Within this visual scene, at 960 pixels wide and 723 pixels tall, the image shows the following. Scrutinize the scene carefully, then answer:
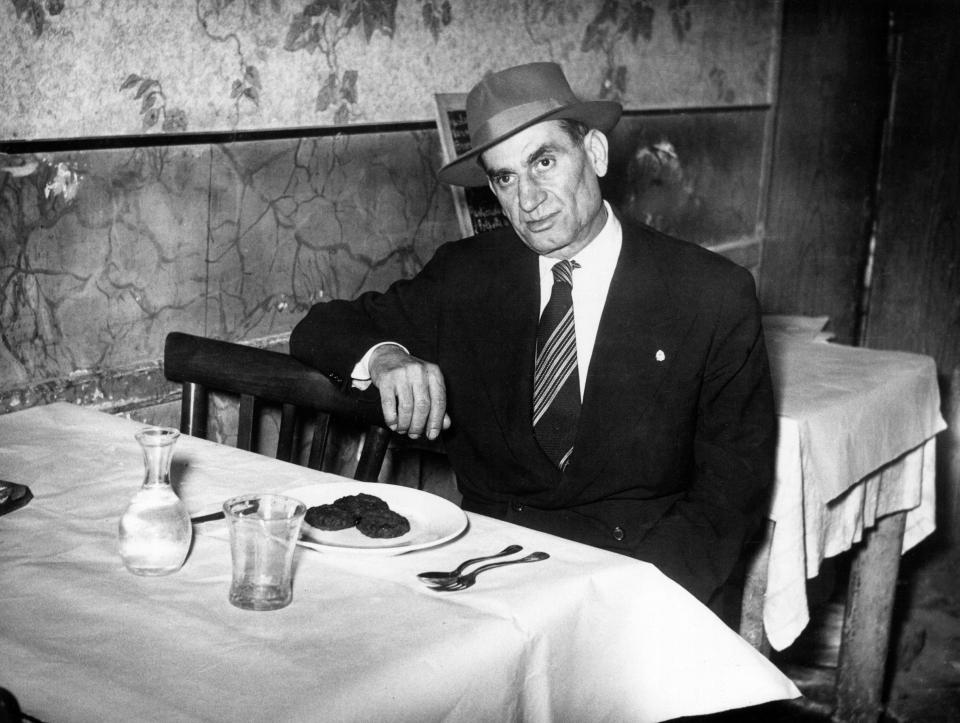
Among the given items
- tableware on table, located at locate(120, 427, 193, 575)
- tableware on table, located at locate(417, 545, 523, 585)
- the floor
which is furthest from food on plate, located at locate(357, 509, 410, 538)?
the floor

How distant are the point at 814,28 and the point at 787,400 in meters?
2.67

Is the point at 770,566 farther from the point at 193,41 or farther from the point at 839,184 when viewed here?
the point at 839,184

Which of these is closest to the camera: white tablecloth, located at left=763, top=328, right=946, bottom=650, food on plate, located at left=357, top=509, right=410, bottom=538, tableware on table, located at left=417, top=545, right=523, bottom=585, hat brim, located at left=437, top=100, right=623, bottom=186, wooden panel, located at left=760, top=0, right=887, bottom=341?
→ tableware on table, located at left=417, top=545, right=523, bottom=585

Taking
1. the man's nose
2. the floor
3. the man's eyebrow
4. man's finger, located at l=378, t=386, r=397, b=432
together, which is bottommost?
the floor

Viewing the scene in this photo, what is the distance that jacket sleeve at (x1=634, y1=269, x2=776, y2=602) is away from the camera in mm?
2141

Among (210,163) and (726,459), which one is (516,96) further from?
(726,459)

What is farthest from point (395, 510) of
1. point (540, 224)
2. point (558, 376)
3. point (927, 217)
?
point (927, 217)

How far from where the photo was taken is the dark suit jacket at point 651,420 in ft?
7.15

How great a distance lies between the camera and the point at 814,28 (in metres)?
4.78

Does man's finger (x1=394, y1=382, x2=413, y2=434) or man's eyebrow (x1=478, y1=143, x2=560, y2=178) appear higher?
man's eyebrow (x1=478, y1=143, x2=560, y2=178)

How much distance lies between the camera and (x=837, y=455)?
2631 mm

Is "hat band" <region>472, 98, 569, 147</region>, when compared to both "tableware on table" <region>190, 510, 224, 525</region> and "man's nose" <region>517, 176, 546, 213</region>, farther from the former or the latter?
"tableware on table" <region>190, 510, 224, 525</region>

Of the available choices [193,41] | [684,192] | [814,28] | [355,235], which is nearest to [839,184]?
[814,28]

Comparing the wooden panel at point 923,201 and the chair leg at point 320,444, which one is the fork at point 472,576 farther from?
the wooden panel at point 923,201
